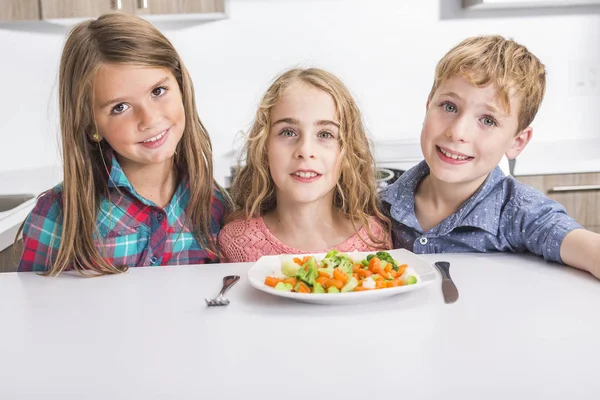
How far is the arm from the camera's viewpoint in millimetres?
1063

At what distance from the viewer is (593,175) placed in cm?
Result: 264

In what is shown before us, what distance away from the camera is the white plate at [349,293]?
93 centimetres

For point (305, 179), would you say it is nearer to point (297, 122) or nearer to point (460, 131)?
point (297, 122)

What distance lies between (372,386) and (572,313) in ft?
1.22

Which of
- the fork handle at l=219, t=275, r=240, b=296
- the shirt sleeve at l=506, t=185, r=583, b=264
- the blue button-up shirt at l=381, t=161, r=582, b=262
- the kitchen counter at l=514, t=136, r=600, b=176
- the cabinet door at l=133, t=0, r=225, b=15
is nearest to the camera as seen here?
the fork handle at l=219, t=275, r=240, b=296

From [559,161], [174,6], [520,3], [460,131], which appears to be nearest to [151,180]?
[460,131]

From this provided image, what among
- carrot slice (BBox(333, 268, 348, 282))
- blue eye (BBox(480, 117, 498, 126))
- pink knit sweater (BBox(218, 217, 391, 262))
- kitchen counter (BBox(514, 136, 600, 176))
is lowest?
kitchen counter (BBox(514, 136, 600, 176))

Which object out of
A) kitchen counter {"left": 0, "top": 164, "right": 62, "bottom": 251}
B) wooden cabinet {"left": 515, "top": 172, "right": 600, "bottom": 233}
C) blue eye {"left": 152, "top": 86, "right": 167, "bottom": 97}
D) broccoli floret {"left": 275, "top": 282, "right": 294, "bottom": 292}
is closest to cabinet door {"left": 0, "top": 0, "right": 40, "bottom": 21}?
kitchen counter {"left": 0, "top": 164, "right": 62, "bottom": 251}

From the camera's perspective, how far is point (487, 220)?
4.43 feet

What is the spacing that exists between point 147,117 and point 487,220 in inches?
29.1

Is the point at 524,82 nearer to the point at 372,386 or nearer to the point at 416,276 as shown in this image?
the point at 416,276

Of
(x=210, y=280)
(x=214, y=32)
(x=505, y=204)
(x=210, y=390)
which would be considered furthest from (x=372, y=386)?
(x=214, y=32)

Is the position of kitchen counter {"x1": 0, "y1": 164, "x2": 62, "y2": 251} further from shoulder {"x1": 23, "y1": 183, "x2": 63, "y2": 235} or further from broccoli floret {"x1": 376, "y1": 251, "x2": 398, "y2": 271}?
broccoli floret {"x1": 376, "y1": 251, "x2": 398, "y2": 271}

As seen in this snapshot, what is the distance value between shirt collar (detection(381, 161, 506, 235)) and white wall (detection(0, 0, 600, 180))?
1.71 meters
